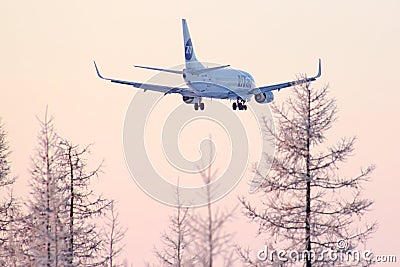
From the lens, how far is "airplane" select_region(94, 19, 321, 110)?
83.1 meters

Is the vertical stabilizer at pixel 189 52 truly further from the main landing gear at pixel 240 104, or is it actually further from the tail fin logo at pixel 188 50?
the main landing gear at pixel 240 104

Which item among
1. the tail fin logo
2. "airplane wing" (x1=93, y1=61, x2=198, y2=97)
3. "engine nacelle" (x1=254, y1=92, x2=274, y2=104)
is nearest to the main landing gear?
"engine nacelle" (x1=254, y1=92, x2=274, y2=104)

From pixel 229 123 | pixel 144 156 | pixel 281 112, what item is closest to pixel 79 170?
pixel 281 112

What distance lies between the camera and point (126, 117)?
2837 inches

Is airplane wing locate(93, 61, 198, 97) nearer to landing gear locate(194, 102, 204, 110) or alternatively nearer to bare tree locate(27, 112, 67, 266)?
landing gear locate(194, 102, 204, 110)

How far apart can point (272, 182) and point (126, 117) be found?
1501 inches

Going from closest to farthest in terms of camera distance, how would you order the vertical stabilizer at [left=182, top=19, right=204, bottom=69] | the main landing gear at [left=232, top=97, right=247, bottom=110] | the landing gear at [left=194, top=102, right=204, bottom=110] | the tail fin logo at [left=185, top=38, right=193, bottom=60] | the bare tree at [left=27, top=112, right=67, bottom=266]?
1. the bare tree at [left=27, top=112, right=67, bottom=266]
2. the landing gear at [left=194, top=102, right=204, bottom=110]
3. the main landing gear at [left=232, top=97, right=247, bottom=110]
4. the vertical stabilizer at [left=182, top=19, right=204, bottom=69]
5. the tail fin logo at [left=185, top=38, right=193, bottom=60]

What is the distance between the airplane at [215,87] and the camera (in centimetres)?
8306

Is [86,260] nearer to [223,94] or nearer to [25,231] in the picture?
[25,231]

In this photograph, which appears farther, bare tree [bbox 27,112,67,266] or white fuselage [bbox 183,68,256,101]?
white fuselage [bbox 183,68,256,101]

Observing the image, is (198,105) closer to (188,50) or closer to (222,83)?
(222,83)

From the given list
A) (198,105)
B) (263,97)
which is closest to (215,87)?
(198,105)

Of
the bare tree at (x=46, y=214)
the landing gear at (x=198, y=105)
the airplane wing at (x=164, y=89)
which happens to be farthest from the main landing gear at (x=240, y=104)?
the bare tree at (x=46, y=214)

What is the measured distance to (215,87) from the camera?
85562 mm
